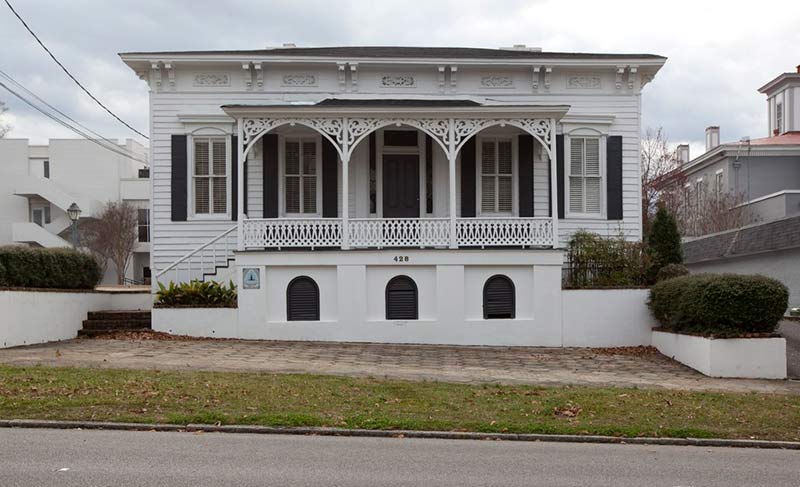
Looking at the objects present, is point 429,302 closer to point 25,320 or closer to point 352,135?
point 352,135

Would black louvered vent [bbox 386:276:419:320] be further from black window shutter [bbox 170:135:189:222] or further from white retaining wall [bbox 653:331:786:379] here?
white retaining wall [bbox 653:331:786:379]

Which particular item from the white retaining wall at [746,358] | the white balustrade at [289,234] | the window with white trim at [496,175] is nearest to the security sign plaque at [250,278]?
the white balustrade at [289,234]

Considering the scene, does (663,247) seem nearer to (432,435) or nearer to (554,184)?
(554,184)

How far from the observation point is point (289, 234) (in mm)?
20219

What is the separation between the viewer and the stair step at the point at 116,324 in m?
20.4

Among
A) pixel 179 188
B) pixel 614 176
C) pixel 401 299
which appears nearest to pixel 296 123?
pixel 179 188

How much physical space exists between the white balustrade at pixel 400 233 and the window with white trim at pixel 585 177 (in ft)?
13.6

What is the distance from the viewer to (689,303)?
55.8ft

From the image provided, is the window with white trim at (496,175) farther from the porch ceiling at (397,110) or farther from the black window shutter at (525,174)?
the porch ceiling at (397,110)

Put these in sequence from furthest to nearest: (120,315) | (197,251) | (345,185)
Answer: (197,251)
(120,315)
(345,185)

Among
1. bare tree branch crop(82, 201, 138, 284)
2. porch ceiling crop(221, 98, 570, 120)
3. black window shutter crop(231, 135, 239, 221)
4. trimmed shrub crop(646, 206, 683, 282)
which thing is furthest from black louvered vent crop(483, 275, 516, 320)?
bare tree branch crop(82, 201, 138, 284)

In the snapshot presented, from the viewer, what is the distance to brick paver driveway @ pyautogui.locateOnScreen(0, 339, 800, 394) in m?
14.8

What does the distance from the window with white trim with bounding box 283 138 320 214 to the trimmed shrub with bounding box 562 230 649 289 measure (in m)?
6.65

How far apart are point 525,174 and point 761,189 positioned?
25.4 metres
